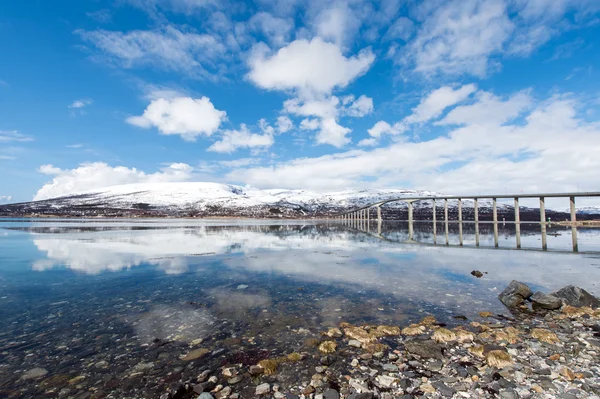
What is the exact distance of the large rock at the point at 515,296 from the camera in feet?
36.6

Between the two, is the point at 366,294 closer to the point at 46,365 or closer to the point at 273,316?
the point at 273,316

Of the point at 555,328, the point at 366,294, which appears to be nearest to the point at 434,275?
the point at 366,294

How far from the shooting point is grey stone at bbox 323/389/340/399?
17.4 ft

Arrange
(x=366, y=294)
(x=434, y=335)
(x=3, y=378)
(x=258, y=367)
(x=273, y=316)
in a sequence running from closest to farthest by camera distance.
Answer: (x=3, y=378) → (x=258, y=367) → (x=434, y=335) → (x=273, y=316) → (x=366, y=294)

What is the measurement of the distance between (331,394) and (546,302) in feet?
34.2

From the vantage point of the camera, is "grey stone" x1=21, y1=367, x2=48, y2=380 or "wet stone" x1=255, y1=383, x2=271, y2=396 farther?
"grey stone" x1=21, y1=367, x2=48, y2=380

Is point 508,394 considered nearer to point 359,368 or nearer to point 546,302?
point 359,368

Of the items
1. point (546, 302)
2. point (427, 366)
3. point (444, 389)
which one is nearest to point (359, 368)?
point (427, 366)

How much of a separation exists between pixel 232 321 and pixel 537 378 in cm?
792

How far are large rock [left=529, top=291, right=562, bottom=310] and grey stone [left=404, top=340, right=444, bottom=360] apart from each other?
21.5ft

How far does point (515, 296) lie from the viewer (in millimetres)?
11430

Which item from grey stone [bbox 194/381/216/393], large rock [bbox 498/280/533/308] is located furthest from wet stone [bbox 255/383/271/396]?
large rock [bbox 498/280/533/308]

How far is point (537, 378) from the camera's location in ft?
19.4

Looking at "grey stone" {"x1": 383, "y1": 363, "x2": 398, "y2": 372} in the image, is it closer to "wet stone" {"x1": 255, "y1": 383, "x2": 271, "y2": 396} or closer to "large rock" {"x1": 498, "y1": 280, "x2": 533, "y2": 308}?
"wet stone" {"x1": 255, "y1": 383, "x2": 271, "y2": 396}
